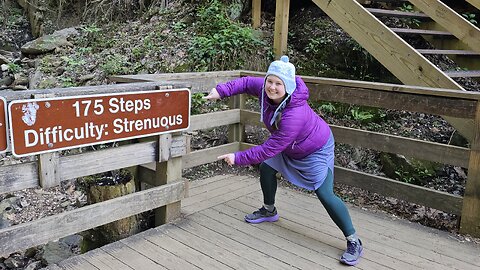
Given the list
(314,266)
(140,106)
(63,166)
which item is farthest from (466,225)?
(63,166)

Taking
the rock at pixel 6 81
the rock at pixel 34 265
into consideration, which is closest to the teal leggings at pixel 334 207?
the rock at pixel 34 265

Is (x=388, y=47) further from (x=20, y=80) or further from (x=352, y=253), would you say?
(x=20, y=80)

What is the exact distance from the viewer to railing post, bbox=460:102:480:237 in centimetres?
360

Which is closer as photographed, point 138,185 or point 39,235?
point 39,235

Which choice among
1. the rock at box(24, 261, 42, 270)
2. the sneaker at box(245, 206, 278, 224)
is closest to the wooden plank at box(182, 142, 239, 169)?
the sneaker at box(245, 206, 278, 224)

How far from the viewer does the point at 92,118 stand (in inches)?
119

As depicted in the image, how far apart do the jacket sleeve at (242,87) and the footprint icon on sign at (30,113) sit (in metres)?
1.39

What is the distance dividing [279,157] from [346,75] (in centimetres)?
361

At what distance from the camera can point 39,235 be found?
293cm

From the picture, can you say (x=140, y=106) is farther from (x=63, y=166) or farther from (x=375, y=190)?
(x=375, y=190)

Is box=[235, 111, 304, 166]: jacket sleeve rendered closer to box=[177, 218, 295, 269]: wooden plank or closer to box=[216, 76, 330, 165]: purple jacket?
box=[216, 76, 330, 165]: purple jacket

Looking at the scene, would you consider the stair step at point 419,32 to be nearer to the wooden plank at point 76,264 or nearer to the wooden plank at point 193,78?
the wooden plank at point 193,78

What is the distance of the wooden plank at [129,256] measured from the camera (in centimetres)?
317

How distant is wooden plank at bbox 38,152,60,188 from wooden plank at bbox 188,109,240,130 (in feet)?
5.88
